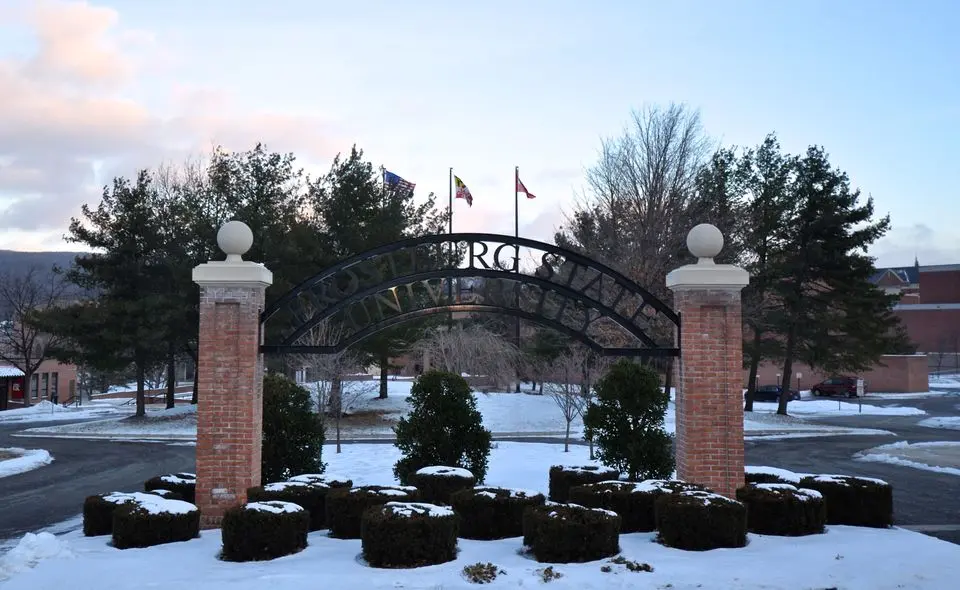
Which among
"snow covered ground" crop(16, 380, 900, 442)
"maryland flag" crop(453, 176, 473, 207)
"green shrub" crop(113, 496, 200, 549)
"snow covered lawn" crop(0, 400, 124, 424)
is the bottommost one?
"snow covered lawn" crop(0, 400, 124, 424)

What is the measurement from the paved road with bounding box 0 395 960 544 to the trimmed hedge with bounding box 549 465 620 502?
5.20 metres

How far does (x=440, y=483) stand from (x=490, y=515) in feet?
5.43

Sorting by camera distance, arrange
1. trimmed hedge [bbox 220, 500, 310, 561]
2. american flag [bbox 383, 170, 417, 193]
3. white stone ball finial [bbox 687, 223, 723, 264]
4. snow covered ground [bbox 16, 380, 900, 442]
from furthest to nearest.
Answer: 1. american flag [bbox 383, 170, 417, 193]
2. snow covered ground [bbox 16, 380, 900, 442]
3. white stone ball finial [bbox 687, 223, 723, 264]
4. trimmed hedge [bbox 220, 500, 310, 561]

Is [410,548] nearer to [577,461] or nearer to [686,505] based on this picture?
[686,505]

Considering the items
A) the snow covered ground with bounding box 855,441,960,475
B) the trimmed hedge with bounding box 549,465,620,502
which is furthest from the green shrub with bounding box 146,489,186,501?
the snow covered ground with bounding box 855,441,960,475

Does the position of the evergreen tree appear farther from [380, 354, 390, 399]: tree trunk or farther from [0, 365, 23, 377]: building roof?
[0, 365, 23, 377]: building roof

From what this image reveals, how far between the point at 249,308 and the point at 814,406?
39526 millimetres

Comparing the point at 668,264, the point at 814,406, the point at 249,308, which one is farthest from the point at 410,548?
the point at 814,406

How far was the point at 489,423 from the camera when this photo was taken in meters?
29.5

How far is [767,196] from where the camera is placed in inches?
1364

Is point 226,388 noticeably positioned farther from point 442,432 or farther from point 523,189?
point 523,189

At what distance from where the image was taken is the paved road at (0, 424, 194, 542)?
12742mm

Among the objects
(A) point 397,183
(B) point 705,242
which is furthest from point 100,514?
(A) point 397,183

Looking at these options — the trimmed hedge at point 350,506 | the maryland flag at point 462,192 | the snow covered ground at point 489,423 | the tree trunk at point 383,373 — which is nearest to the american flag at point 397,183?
the maryland flag at point 462,192
